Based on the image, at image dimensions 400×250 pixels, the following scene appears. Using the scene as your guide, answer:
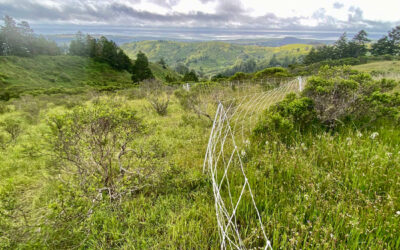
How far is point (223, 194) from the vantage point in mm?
2297

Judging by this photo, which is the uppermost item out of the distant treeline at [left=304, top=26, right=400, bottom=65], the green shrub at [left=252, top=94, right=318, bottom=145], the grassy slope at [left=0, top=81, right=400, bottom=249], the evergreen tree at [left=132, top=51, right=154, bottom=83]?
the distant treeline at [left=304, top=26, right=400, bottom=65]

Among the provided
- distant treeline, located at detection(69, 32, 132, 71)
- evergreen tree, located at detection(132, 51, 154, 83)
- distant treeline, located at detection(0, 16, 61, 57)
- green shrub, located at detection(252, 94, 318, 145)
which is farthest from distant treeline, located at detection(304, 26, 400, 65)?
distant treeline, located at detection(0, 16, 61, 57)

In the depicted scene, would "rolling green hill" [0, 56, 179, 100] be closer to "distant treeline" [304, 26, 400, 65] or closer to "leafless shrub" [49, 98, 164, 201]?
Result: "leafless shrub" [49, 98, 164, 201]

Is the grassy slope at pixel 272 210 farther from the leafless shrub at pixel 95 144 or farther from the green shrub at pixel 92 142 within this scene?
the green shrub at pixel 92 142

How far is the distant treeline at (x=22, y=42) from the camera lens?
174 ft

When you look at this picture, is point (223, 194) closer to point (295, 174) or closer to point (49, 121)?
point (295, 174)

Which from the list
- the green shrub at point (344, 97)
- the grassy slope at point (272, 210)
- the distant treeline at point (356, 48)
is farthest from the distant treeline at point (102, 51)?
the grassy slope at point (272, 210)

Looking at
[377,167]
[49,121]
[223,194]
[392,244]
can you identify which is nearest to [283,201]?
[223,194]

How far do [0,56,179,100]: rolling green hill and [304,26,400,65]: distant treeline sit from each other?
59125mm

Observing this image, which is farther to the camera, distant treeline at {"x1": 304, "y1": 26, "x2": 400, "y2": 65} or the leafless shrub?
distant treeline at {"x1": 304, "y1": 26, "x2": 400, "y2": 65}

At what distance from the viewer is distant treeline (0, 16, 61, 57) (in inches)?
2085

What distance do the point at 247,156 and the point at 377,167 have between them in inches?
64.1

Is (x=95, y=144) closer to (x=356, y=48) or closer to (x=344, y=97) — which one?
(x=344, y=97)

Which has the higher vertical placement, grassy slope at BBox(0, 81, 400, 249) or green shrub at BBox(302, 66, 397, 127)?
green shrub at BBox(302, 66, 397, 127)
